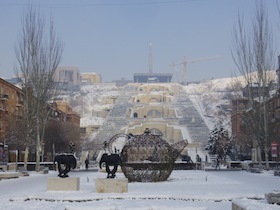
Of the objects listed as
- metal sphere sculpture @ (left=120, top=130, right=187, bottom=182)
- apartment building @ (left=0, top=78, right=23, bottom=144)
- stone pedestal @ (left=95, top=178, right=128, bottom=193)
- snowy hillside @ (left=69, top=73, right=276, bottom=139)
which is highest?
snowy hillside @ (left=69, top=73, right=276, bottom=139)

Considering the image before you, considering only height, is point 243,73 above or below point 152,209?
above

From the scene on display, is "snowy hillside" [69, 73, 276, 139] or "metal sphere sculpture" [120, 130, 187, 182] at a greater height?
"snowy hillside" [69, 73, 276, 139]

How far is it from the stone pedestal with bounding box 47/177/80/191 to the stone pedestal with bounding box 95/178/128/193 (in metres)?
1.19

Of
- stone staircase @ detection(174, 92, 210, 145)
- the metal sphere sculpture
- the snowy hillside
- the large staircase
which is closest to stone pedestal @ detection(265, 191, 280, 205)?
the metal sphere sculpture

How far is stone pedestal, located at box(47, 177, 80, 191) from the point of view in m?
17.9

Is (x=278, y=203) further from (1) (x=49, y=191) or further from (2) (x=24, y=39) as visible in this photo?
(2) (x=24, y=39)

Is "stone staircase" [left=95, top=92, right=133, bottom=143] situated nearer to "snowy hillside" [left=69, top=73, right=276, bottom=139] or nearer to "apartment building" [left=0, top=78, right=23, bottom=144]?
"snowy hillside" [left=69, top=73, right=276, bottom=139]

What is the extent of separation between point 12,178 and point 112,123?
69.0 metres

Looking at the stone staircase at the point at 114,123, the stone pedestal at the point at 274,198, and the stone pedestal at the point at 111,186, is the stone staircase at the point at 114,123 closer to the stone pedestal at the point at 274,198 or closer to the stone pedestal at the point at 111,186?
the stone pedestal at the point at 111,186

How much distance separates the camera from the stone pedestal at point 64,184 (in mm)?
17938

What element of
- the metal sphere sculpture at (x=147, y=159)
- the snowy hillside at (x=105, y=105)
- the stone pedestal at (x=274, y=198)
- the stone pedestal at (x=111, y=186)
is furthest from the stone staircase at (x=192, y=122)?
the stone pedestal at (x=274, y=198)

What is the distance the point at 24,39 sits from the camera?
38.2 m

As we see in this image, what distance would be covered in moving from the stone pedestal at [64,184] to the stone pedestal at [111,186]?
1190 mm

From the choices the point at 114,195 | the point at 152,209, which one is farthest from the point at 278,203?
the point at 114,195
